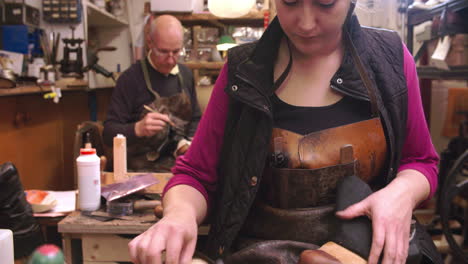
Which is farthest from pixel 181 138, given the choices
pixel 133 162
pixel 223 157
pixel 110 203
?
pixel 223 157

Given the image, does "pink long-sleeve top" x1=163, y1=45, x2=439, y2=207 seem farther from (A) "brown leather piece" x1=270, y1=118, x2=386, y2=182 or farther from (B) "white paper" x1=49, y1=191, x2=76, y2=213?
(B) "white paper" x1=49, y1=191, x2=76, y2=213

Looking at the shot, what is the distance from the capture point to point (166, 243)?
96cm

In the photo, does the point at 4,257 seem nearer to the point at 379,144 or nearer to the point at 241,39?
the point at 379,144

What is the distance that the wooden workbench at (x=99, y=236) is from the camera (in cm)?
144

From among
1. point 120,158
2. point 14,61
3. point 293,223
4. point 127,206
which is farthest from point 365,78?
point 14,61

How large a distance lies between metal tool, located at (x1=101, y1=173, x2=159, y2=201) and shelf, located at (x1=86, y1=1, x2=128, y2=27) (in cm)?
300

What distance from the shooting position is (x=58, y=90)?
354cm

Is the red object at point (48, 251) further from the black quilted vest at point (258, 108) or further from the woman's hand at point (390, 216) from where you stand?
the black quilted vest at point (258, 108)

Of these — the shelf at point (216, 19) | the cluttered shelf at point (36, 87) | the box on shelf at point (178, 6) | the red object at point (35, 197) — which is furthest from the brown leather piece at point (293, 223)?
the box on shelf at point (178, 6)

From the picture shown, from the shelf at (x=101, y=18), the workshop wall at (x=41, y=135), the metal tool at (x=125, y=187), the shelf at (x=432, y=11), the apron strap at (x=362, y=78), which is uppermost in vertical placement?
the shelf at (x=101, y=18)

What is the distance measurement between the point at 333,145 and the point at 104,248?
0.82 meters

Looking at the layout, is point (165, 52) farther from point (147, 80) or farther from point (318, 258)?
point (318, 258)

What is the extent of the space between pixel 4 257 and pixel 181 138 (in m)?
2.48

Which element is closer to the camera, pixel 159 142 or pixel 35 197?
pixel 35 197
